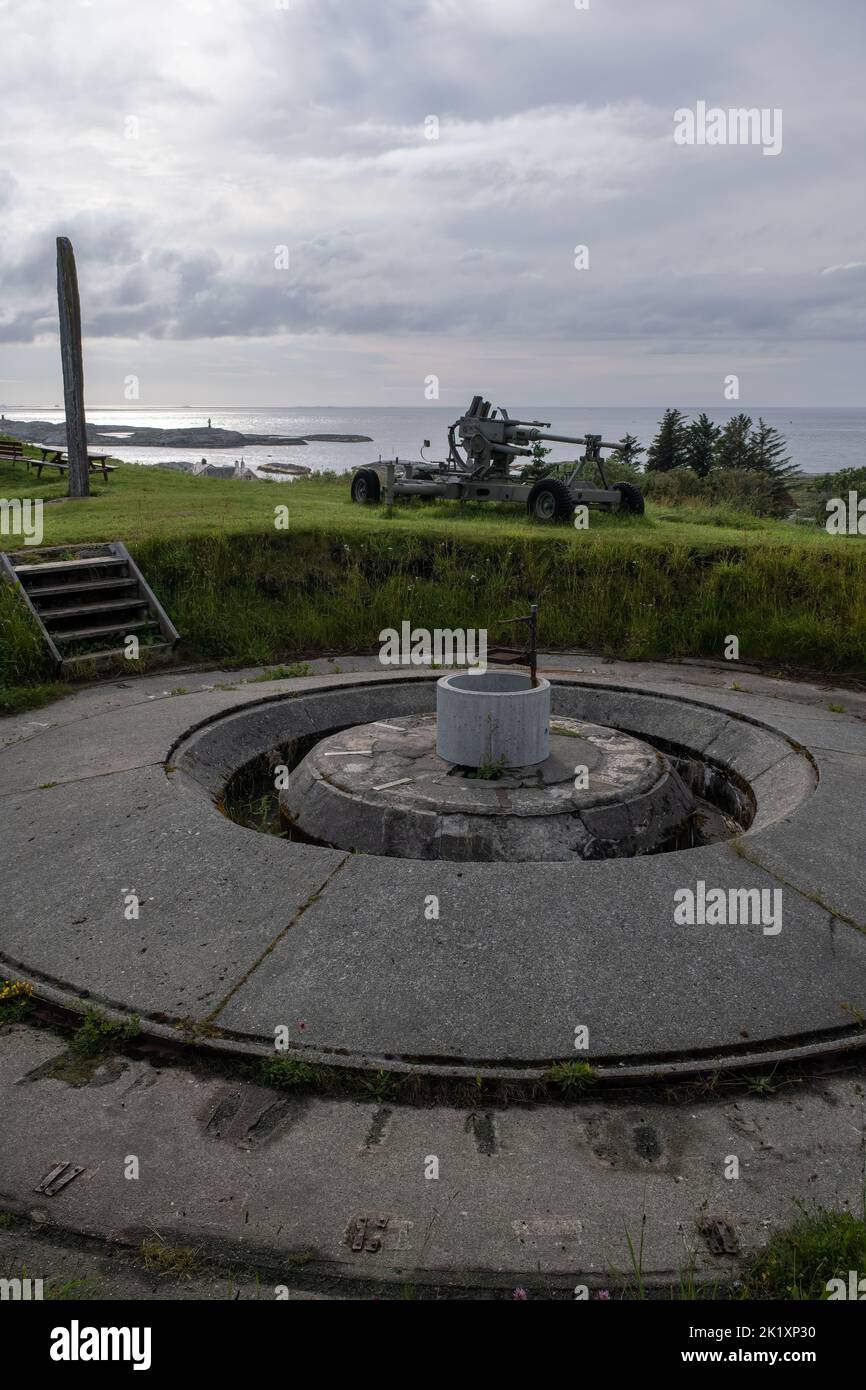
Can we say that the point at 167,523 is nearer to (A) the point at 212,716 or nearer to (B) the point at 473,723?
(A) the point at 212,716

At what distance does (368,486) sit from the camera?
17797mm

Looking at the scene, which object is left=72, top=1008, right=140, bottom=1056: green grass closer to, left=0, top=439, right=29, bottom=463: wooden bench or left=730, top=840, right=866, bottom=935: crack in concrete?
left=730, top=840, right=866, bottom=935: crack in concrete

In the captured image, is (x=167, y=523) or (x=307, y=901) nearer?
(x=307, y=901)

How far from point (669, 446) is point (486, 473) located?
3545 cm

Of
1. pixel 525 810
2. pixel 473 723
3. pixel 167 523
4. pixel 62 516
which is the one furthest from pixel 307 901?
pixel 62 516

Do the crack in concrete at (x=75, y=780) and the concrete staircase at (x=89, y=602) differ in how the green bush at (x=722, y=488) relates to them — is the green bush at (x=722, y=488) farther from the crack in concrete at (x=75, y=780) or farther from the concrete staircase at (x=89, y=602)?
the crack in concrete at (x=75, y=780)

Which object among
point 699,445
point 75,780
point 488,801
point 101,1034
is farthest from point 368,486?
point 699,445

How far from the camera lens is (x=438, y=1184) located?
302cm

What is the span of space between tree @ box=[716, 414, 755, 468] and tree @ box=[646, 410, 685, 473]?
6139 mm

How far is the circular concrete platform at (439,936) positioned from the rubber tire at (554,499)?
8.98 meters

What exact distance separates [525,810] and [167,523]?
8714 millimetres

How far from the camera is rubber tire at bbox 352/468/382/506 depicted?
17719 millimetres

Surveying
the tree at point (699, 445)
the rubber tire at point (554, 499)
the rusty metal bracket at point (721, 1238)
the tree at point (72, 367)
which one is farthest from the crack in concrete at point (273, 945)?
the tree at point (699, 445)

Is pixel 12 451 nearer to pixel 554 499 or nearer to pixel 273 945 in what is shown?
pixel 554 499
